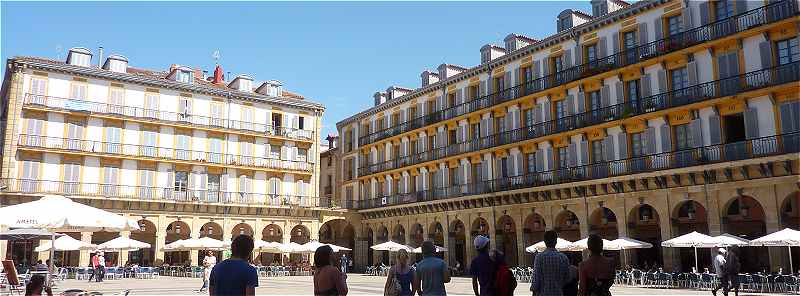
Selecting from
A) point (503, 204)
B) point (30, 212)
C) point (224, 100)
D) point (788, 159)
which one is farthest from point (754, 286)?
point (224, 100)

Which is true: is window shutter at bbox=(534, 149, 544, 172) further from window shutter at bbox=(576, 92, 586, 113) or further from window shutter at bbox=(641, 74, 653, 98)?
window shutter at bbox=(641, 74, 653, 98)

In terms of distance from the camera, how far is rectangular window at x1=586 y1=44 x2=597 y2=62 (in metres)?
33.4

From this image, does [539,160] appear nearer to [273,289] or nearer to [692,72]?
[692,72]

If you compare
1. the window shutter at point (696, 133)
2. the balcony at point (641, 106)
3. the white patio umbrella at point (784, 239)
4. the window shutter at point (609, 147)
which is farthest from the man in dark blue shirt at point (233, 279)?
the window shutter at point (609, 147)

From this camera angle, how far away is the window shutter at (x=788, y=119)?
24.5 m

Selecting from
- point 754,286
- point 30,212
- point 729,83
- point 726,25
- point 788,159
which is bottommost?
point 754,286

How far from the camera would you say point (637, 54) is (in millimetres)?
30625

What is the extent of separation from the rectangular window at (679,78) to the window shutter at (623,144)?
3.14m

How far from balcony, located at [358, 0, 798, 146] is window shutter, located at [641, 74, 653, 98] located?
2.77 ft

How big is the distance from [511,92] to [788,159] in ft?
53.1

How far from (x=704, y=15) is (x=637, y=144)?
6378 mm

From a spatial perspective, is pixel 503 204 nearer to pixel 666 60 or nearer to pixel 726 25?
pixel 666 60

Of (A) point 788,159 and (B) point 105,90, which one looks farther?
(B) point 105,90

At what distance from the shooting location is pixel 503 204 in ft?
124
